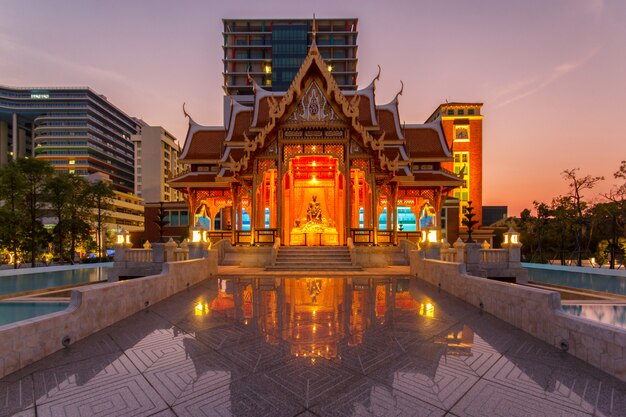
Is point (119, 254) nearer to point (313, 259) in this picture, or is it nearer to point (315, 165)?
point (313, 259)

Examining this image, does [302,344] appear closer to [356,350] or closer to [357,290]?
[356,350]

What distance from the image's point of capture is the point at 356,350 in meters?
4.13

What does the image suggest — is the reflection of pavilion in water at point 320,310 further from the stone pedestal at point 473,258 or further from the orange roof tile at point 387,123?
the orange roof tile at point 387,123

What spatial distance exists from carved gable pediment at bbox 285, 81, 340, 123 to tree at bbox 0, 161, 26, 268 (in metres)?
20.2

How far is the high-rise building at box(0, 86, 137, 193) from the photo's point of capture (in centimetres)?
8581

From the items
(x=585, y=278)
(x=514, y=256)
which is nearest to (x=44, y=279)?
(x=514, y=256)

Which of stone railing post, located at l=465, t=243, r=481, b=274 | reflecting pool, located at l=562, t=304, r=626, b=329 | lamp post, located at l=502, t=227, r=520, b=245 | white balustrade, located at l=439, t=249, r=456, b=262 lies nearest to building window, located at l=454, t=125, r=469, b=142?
lamp post, located at l=502, t=227, r=520, b=245

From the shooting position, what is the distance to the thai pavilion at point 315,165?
16.4 m

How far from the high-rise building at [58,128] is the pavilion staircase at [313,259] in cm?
9710

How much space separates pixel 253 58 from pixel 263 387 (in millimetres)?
80217

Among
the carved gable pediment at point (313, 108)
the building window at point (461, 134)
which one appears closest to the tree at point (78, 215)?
the carved gable pediment at point (313, 108)

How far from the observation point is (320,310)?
636cm

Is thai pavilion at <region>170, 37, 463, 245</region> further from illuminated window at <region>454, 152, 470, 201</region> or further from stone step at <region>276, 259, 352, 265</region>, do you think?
illuminated window at <region>454, 152, 470, 201</region>

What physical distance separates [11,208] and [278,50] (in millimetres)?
64394
